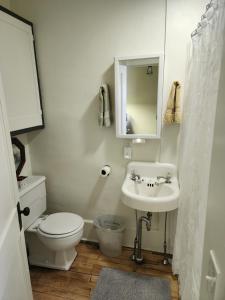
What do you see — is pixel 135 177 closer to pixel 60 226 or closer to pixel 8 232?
pixel 60 226

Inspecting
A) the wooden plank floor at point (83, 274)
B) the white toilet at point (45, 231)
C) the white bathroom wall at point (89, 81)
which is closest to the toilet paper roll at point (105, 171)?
the white bathroom wall at point (89, 81)

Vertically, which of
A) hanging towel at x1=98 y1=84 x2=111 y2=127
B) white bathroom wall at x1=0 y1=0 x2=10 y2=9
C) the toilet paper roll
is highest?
white bathroom wall at x1=0 y1=0 x2=10 y2=9

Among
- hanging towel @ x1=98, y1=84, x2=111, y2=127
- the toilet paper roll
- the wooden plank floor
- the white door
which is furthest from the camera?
the toilet paper roll

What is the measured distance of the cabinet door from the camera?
155 cm

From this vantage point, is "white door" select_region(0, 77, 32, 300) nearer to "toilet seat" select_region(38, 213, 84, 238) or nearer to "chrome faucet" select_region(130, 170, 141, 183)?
"toilet seat" select_region(38, 213, 84, 238)

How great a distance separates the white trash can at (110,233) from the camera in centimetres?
200

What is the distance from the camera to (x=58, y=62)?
6.21ft

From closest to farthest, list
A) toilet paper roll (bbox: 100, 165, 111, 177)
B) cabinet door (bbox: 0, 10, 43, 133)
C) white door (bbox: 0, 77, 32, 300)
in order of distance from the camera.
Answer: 1. white door (bbox: 0, 77, 32, 300)
2. cabinet door (bbox: 0, 10, 43, 133)
3. toilet paper roll (bbox: 100, 165, 111, 177)

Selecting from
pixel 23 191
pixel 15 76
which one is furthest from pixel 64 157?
pixel 15 76

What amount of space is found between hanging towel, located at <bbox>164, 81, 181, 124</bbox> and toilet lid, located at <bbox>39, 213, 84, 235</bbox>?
1236 mm

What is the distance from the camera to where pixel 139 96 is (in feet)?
5.80

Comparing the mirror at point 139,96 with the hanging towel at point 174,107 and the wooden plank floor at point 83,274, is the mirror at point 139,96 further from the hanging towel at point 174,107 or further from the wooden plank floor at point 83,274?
the wooden plank floor at point 83,274

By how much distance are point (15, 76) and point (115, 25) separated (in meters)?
0.95

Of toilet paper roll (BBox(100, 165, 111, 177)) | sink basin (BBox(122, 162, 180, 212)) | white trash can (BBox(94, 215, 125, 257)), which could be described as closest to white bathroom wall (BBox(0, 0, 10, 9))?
toilet paper roll (BBox(100, 165, 111, 177))
